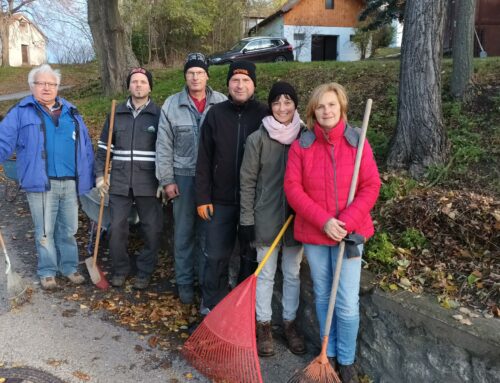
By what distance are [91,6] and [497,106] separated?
11.5m

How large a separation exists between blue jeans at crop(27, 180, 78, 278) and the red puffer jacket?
2.40 meters

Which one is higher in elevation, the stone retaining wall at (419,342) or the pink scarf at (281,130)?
the pink scarf at (281,130)

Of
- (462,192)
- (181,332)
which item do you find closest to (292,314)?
(181,332)

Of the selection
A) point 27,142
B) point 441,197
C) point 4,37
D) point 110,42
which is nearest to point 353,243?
point 441,197

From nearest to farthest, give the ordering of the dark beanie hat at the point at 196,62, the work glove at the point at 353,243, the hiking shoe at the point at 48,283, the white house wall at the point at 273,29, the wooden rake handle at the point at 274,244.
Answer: the work glove at the point at 353,243 < the wooden rake handle at the point at 274,244 < the dark beanie hat at the point at 196,62 < the hiking shoe at the point at 48,283 < the white house wall at the point at 273,29

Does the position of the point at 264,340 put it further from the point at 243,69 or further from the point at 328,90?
the point at 243,69

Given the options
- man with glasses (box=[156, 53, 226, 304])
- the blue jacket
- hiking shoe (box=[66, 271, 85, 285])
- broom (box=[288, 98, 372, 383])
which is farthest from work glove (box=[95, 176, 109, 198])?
broom (box=[288, 98, 372, 383])

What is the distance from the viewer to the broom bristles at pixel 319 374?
3119mm

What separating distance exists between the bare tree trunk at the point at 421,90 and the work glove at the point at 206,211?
2307mm

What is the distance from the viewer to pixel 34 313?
4227mm

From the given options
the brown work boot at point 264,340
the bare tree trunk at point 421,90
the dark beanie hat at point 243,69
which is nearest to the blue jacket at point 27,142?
the dark beanie hat at point 243,69

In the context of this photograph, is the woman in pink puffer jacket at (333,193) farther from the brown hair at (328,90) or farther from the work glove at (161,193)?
the work glove at (161,193)

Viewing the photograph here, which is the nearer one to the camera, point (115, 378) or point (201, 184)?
point (115, 378)

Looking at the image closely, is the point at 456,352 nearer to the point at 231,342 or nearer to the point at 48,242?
the point at 231,342
